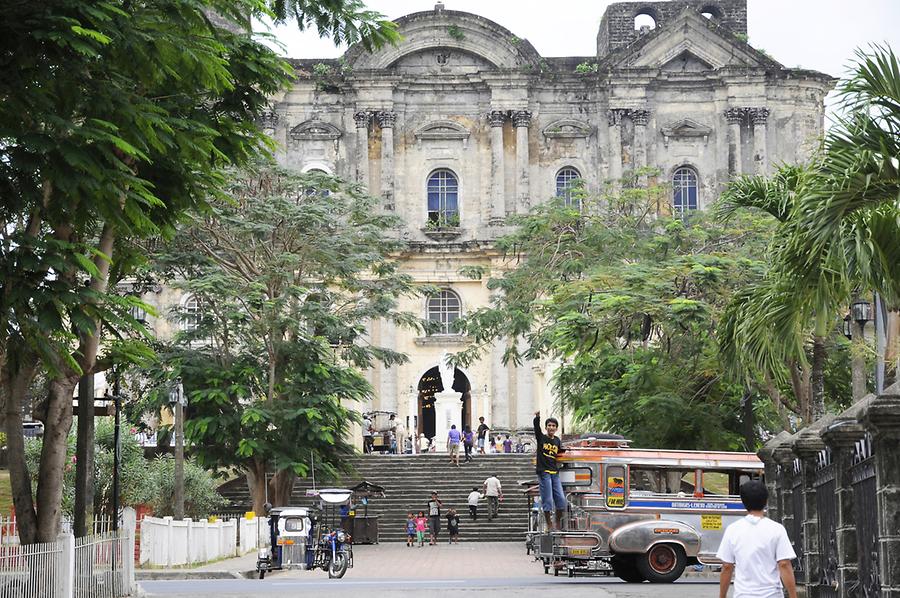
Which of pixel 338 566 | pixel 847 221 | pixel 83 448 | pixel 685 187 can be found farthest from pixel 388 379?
pixel 847 221

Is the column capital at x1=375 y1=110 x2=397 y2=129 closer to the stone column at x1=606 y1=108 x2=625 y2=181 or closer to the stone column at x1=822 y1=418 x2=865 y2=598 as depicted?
the stone column at x1=606 y1=108 x2=625 y2=181

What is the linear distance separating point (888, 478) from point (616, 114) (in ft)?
137

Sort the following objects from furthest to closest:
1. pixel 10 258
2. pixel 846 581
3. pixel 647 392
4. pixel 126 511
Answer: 1. pixel 647 392
2. pixel 126 511
3. pixel 10 258
4. pixel 846 581

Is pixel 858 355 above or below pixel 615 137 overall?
below

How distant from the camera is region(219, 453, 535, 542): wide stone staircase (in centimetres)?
3534

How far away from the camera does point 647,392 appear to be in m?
28.7

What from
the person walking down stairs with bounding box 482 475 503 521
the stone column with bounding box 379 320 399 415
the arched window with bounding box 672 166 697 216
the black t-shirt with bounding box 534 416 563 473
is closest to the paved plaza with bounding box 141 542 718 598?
the black t-shirt with bounding box 534 416 563 473

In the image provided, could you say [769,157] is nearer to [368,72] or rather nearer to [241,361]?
[368,72]

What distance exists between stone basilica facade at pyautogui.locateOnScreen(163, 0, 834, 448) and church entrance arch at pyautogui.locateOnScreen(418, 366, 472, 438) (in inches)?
3.0

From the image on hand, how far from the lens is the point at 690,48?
164ft

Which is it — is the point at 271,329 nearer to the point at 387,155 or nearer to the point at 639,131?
the point at 387,155

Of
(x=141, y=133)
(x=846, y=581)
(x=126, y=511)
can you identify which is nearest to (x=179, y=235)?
(x=126, y=511)

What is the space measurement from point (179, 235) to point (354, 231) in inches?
172

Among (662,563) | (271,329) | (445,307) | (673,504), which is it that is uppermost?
(445,307)
